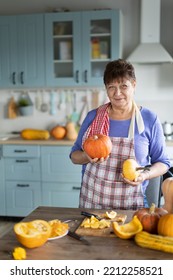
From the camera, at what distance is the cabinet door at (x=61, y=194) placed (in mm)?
3357

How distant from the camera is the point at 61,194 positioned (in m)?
3.38

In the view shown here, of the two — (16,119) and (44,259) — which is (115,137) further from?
(16,119)

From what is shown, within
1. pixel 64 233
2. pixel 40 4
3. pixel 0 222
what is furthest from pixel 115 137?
pixel 40 4

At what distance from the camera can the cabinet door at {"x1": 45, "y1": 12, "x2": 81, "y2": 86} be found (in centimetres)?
343

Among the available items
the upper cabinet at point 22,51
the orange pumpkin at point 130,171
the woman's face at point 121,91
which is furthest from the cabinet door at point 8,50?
the orange pumpkin at point 130,171

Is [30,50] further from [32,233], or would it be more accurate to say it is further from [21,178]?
[32,233]

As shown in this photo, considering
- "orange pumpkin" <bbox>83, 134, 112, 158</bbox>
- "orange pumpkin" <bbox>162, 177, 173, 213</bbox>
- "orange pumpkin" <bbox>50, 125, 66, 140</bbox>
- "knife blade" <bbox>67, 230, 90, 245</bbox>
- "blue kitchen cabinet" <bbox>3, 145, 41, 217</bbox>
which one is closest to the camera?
"knife blade" <bbox>67, 230, 90, 245</bbox>

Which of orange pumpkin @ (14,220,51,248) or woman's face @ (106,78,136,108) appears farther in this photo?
woman's face @ (106,78,136,108)

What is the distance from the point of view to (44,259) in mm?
1034

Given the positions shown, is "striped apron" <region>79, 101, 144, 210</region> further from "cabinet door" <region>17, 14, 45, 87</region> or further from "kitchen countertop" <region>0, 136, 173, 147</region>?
"cabinet door" <region>17, 14, 45, 87</region>

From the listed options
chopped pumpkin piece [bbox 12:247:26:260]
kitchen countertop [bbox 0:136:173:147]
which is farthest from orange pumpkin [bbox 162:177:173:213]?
kitchen countertop [bbox 0:136:173:147]

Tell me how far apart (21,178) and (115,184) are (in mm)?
2029

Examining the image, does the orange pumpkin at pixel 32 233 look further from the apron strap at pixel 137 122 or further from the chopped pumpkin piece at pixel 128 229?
the apron strap at pixel 137 122

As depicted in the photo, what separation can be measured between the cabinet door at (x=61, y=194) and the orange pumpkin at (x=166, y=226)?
2.25 m
